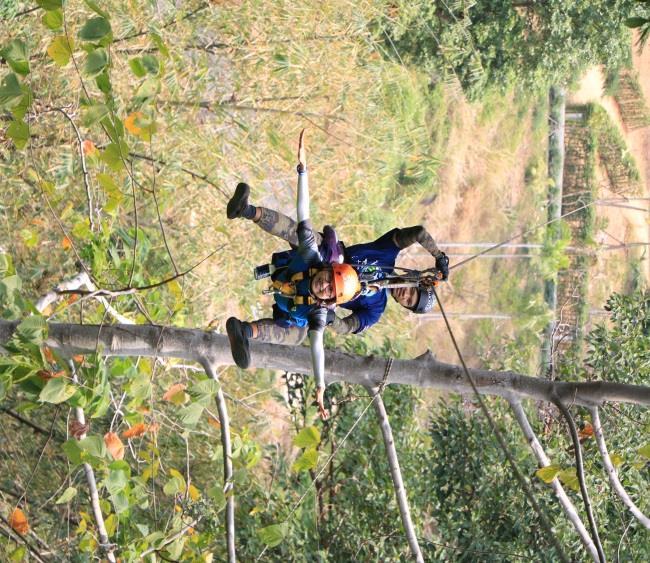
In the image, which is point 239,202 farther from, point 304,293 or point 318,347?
point 318,347

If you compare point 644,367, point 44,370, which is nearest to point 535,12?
point 644,367

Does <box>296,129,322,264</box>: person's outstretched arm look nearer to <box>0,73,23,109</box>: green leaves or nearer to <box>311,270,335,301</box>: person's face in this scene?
<box>311,270,335,301</box>: person's face

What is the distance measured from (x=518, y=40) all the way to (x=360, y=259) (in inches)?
193

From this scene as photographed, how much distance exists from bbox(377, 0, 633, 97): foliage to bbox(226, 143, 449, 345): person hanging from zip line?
3836 millimetres

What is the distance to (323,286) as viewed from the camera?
229 centimetres

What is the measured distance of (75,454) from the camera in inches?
70.1

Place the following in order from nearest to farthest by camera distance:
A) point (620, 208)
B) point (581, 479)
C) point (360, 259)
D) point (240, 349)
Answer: point (581, 479), point (240, 349), point (360, 259), point (620, 208)

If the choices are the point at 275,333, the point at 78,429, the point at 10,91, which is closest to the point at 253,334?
the point at 275,333

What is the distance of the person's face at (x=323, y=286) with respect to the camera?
7.50ft

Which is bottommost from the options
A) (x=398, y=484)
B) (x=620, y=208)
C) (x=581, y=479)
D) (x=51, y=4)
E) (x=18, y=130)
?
(x=620, y=208)

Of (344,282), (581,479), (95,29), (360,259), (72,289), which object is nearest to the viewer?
(95,29)

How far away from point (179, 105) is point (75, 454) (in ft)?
8.31

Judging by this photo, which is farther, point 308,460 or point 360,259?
point 360,259

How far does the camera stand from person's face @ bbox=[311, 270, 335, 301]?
229 centimetres
